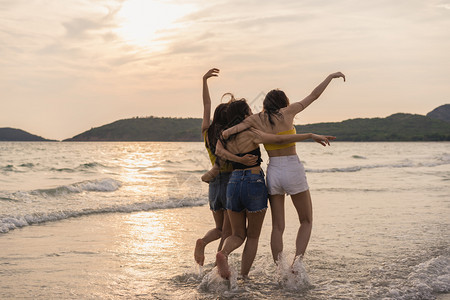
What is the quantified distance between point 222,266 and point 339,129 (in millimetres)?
135092

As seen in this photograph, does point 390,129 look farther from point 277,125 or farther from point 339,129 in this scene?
point 277,125

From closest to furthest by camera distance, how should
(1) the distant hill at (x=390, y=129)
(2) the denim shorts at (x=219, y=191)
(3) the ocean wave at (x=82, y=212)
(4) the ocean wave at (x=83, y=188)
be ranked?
(2) the denim shorts at (x=219, y=191) → (3) the ocean wave at (x=82, y=212) → (4) the ocean wave at (x=83, y=188) → (1) the distant hill at (x=390, y=129)

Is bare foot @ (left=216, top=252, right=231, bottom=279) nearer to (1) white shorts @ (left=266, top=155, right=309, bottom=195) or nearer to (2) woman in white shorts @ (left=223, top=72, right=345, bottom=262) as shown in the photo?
(2) woman in white shorts @ (left=223, top=72, right=345, bottom=262)

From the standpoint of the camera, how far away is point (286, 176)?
201 inches

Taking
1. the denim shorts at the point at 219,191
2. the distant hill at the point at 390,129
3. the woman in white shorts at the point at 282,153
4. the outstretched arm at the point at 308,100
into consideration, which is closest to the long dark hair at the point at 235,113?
the woman in white shorts at the point at 282,153

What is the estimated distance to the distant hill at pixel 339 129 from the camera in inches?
5044

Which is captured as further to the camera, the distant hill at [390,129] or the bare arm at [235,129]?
the distant hill at [390,129]

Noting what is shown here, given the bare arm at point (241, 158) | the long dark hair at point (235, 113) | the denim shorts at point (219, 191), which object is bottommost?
the denim shorts at point (219, 191)

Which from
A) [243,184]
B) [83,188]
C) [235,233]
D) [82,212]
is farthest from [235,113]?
[83,188]

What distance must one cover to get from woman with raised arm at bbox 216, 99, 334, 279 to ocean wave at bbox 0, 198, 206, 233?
208 inches

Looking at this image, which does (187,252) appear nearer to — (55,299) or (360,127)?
(55,299)

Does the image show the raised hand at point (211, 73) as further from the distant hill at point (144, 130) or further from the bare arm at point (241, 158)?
the distant hill at point (144, 130)

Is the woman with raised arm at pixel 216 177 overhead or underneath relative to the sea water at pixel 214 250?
overhead

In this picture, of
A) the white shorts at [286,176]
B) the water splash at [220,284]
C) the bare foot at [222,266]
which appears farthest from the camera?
the white shorts at [286,176]
